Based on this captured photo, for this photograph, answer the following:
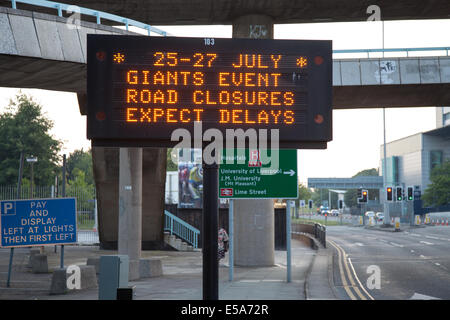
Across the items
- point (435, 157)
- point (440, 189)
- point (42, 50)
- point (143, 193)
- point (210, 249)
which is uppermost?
point (435, 157)

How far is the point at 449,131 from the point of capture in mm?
102062

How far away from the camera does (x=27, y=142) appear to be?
68.2 m

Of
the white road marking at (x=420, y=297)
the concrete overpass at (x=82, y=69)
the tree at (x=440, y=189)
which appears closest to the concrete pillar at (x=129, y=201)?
the concrete overpass at (x=82, y=69)

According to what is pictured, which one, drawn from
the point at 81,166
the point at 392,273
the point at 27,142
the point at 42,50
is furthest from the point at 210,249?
the point at 81,166

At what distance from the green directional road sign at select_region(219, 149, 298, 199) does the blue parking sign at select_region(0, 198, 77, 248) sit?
230 inches

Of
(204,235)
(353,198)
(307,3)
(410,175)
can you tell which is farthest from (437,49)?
(353,198)

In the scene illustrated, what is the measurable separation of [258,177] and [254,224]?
3829 mm

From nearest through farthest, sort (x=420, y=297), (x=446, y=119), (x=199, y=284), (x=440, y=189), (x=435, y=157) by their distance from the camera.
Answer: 1. (x=420, y=297)
2. (x=199, y=284)
3. (x=440, y=189)
4. (x=446, y=119)
5. (x=435, y=157)

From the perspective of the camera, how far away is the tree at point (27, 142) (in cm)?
6725

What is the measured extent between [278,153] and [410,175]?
326 ft

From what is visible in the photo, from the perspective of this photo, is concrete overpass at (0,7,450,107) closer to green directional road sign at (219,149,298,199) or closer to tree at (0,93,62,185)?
green directional road sign at (219,149,298,199)

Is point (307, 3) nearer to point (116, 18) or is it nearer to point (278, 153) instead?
point (278, 153)

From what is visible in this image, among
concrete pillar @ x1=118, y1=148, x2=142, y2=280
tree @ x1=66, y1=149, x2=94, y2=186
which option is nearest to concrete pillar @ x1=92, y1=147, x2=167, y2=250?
concrete pillar @ x1=118, y1=148, x2=142, y2=280

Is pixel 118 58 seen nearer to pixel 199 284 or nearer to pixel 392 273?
pixel 199 284
